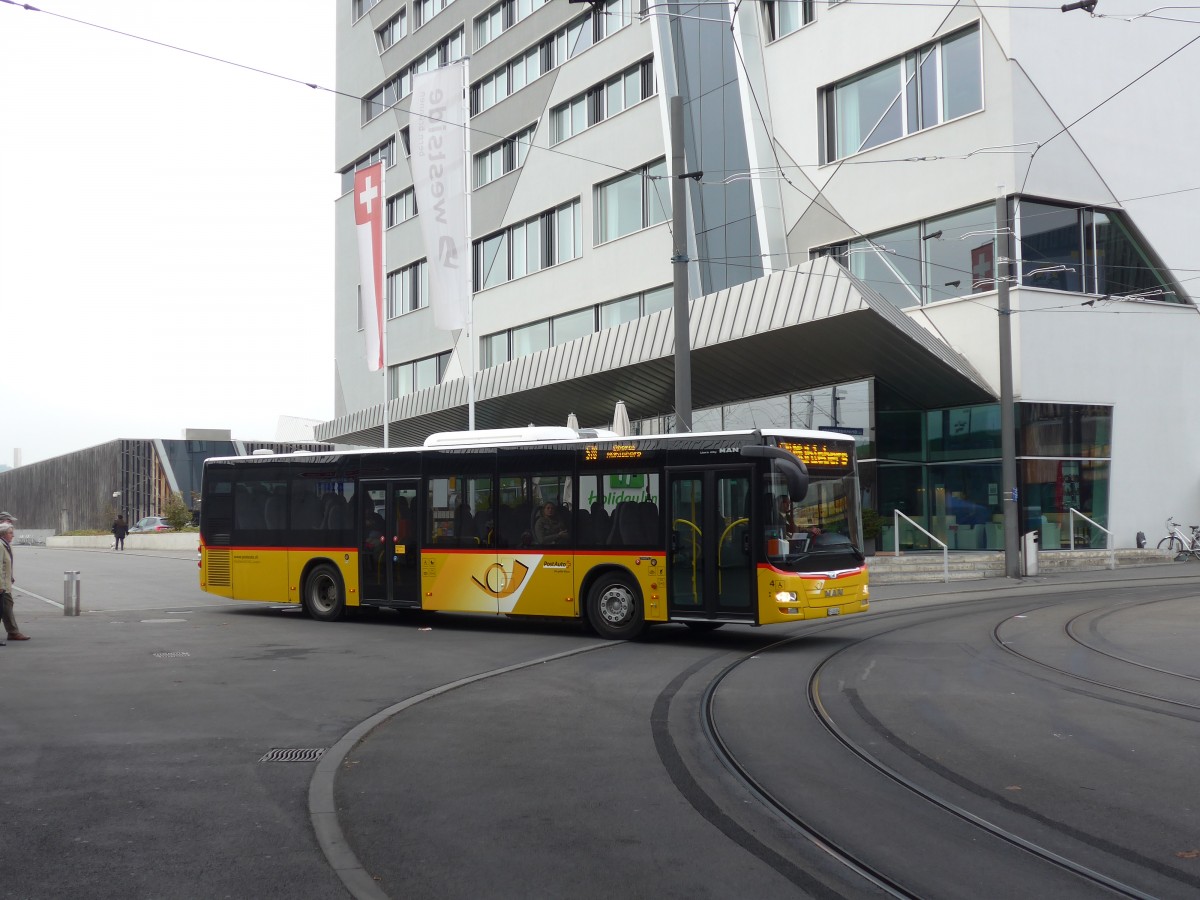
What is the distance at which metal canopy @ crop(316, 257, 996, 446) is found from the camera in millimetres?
24469

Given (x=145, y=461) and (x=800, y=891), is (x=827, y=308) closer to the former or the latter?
(x=800, y=891)

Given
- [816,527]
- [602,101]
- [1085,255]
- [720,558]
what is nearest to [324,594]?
[720,558]

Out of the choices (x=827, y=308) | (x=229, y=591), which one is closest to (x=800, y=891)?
(x=229, y=591)

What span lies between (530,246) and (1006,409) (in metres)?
21.9

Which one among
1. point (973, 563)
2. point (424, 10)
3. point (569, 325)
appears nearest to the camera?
point (973, 563)

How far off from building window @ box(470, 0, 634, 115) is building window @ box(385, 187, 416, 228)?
5.26 m

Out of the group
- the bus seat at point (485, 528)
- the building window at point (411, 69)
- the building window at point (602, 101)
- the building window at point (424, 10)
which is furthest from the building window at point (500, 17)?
the bus seat at point (485, 528)

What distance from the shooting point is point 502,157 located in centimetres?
4478

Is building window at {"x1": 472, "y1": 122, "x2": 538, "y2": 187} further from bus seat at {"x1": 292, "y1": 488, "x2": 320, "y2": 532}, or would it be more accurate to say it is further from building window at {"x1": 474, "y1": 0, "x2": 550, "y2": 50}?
bus seat at {"x1": 292, "y1": 488, "x2": 320, "y2": 532}

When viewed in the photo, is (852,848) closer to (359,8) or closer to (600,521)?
(600,521)

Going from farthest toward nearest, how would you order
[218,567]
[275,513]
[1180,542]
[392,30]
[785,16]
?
[392,30]
[785,16]
[1180,542]
[218,567]
[275,513]

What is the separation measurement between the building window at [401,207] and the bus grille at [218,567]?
3256 cm

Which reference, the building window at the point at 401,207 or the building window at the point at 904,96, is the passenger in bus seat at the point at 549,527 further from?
the building window at the point at 401,207

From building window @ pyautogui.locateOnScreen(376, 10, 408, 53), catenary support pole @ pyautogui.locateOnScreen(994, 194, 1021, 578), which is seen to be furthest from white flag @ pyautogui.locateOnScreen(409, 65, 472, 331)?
building window @ pyautogui.locateOnScreen(376, 10, 408, 53)
